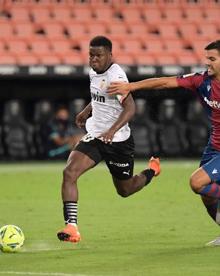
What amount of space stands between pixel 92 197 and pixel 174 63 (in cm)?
941

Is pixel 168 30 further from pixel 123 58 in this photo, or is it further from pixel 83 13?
pixel 83 13

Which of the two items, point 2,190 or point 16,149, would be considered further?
point 16,149

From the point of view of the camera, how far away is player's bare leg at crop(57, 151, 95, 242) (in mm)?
9836

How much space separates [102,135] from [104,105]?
59 centimetres

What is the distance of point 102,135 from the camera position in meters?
10.3

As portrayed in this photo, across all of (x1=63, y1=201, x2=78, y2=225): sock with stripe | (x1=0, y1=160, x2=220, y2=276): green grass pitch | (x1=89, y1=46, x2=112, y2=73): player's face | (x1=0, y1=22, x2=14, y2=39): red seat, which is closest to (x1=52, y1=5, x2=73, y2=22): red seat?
(x1=0, y1=22, x2=14, y2=39): red seat

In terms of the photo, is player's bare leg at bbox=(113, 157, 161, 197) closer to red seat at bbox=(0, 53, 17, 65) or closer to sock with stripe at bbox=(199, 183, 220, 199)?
sock with stripe at bbox=(199, 183, 220, 199)

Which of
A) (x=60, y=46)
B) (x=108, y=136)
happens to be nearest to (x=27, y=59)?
(x=60, y=46)

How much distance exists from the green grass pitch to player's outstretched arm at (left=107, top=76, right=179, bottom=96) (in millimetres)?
1536

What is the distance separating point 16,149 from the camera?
25.7 metres

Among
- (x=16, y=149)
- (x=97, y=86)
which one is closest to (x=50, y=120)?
(x=16, y=149)

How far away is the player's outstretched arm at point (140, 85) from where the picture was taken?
948cm

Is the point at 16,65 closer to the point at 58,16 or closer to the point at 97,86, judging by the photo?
the point at 58,16

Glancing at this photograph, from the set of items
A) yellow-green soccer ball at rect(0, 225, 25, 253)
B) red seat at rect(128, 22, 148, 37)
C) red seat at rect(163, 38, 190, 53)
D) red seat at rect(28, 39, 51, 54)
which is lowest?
yellow-green soccer ball at rect(0, 225, 25, 253)
